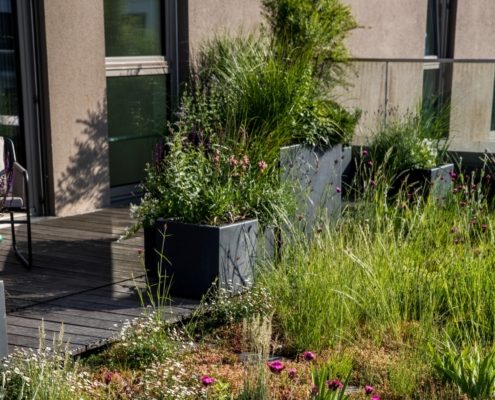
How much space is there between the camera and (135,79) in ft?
26.4

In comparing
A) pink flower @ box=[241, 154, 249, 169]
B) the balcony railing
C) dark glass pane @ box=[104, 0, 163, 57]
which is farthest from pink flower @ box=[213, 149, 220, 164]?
the balcony railing

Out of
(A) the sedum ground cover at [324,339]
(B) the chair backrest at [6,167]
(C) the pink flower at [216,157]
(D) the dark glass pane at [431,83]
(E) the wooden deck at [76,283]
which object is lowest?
(E) the wooden deck at [76,283]

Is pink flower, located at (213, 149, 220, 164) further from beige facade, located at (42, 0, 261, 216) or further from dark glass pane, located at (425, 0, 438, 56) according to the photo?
dark glass pane, located at (425, 0, 438, 56)

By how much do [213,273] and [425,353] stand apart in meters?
1.46

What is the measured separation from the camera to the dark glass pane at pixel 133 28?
773cm

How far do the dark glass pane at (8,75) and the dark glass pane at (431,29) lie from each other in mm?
7334

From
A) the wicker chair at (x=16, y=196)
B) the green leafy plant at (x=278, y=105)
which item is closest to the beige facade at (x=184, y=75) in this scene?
the green leafy plant at (x=278, y=105)

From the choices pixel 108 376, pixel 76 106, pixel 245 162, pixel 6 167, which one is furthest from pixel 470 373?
pixel 76 106

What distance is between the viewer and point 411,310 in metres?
4.59

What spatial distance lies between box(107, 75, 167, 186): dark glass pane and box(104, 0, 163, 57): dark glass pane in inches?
10.3

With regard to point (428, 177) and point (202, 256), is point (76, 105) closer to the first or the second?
point (202, 256)

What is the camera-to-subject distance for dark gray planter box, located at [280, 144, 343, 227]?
592 centimetres

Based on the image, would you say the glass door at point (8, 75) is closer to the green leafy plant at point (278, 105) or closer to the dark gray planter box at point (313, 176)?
the green leafy plant at point (278, 105)

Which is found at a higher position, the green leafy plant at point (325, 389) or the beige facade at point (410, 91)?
the beige facade at point (410, 91)
